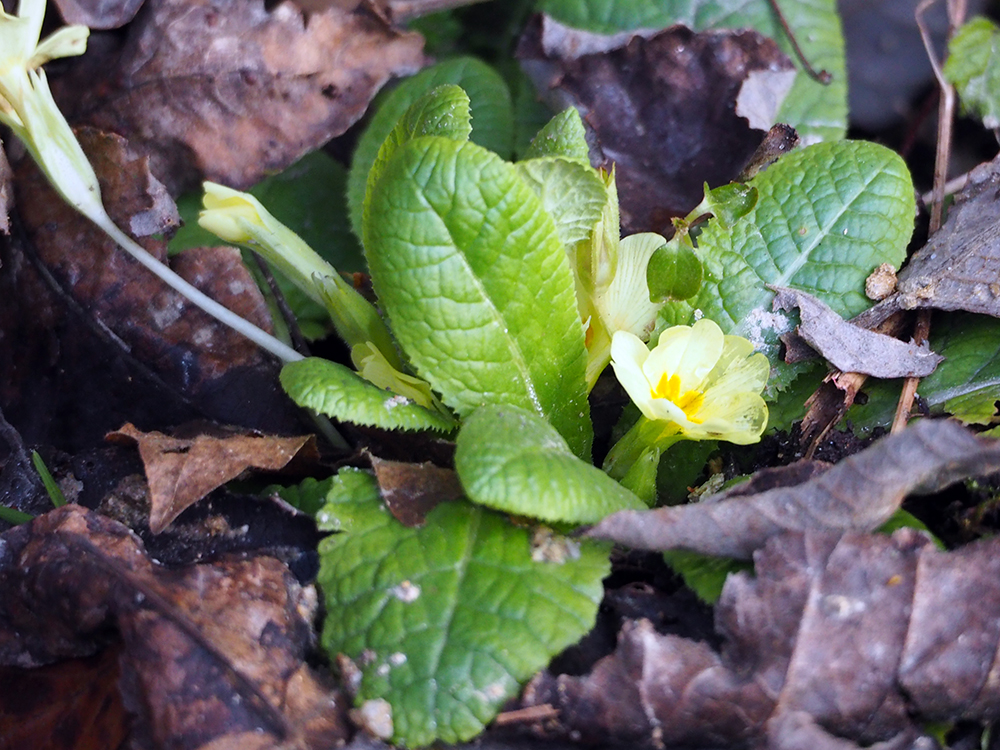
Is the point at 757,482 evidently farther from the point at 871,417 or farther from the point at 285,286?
the point at 285,286

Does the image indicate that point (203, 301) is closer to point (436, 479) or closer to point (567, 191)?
point (436, 479)

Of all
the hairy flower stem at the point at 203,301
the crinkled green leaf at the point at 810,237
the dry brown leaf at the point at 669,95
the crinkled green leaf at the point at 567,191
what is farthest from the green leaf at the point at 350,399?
the dry brown leaf at the point at 669,95

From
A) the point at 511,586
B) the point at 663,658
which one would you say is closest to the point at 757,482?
the point at 663,658

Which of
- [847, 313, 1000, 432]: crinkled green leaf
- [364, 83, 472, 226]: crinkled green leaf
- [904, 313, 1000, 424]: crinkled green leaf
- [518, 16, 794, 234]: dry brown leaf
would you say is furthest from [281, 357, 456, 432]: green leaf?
[518, 16, 794, 234]: dry brown leaf

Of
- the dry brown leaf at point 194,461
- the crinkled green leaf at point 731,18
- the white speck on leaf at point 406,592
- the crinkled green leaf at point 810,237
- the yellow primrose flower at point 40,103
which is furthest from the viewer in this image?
the crinkled green leaf at point 731,18

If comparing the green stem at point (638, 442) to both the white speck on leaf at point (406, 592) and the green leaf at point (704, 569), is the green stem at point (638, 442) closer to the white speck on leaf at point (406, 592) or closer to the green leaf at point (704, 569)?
the green leaf at point (704, 569)
